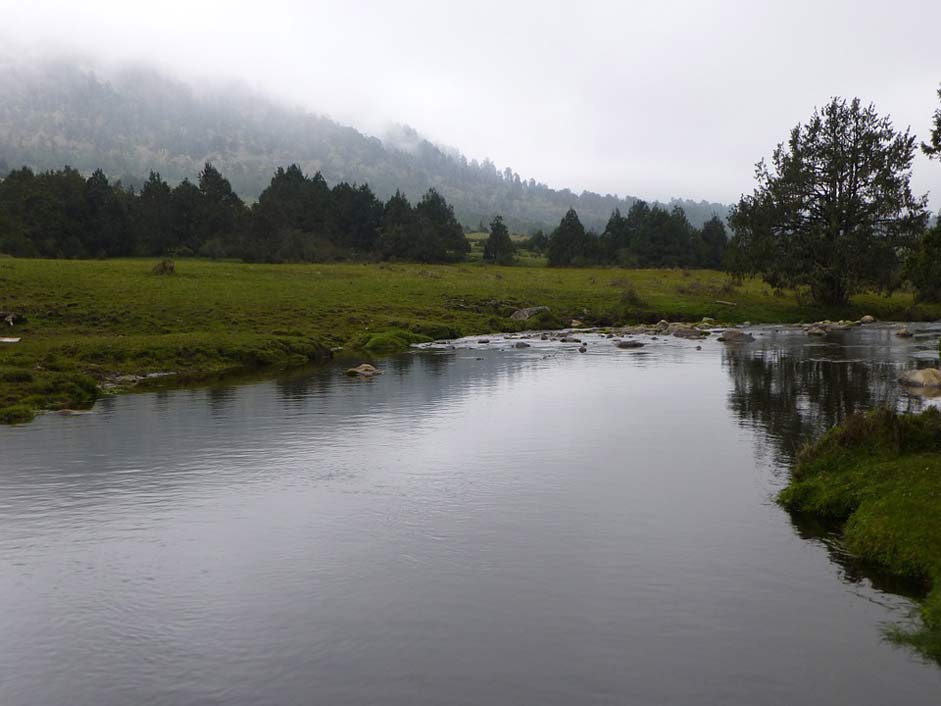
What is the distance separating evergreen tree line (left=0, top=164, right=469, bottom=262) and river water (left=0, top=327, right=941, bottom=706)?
86605mm

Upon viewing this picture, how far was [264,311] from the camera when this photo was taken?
6303 centimetres

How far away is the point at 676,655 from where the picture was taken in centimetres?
1116

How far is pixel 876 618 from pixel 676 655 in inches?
139

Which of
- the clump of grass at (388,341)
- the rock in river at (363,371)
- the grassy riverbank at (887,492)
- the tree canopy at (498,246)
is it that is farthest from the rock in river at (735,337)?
the tree canopy at (498,246)

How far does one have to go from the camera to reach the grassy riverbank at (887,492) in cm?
1349

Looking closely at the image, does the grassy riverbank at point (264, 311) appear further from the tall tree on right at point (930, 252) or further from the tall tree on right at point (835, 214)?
the tall tree on right at point (930, 252)

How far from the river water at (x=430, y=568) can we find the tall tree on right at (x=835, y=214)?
167ft

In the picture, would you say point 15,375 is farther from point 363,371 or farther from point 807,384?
point 807,384

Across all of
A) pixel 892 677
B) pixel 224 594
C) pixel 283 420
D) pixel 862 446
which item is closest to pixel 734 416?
pixel 862 446

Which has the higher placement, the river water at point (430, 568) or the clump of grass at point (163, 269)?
the clump of grass at point (163, 269)

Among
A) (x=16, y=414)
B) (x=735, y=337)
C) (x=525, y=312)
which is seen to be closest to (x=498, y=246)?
(x=525, y=312)

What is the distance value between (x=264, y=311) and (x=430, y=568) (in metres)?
51.7

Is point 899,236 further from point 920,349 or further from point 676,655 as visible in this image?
point 676,655

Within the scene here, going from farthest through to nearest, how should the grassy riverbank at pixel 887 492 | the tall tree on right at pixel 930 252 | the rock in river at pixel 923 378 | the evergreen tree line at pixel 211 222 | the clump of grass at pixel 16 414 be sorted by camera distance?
the evergreen tree line at pixel 211 222 → the rock in river at pixel 923 378 → the clump of grass at pixel 16 414 → the tall tree on right at pixel 930 252 → the grassy riverbank at pixel 887 492
